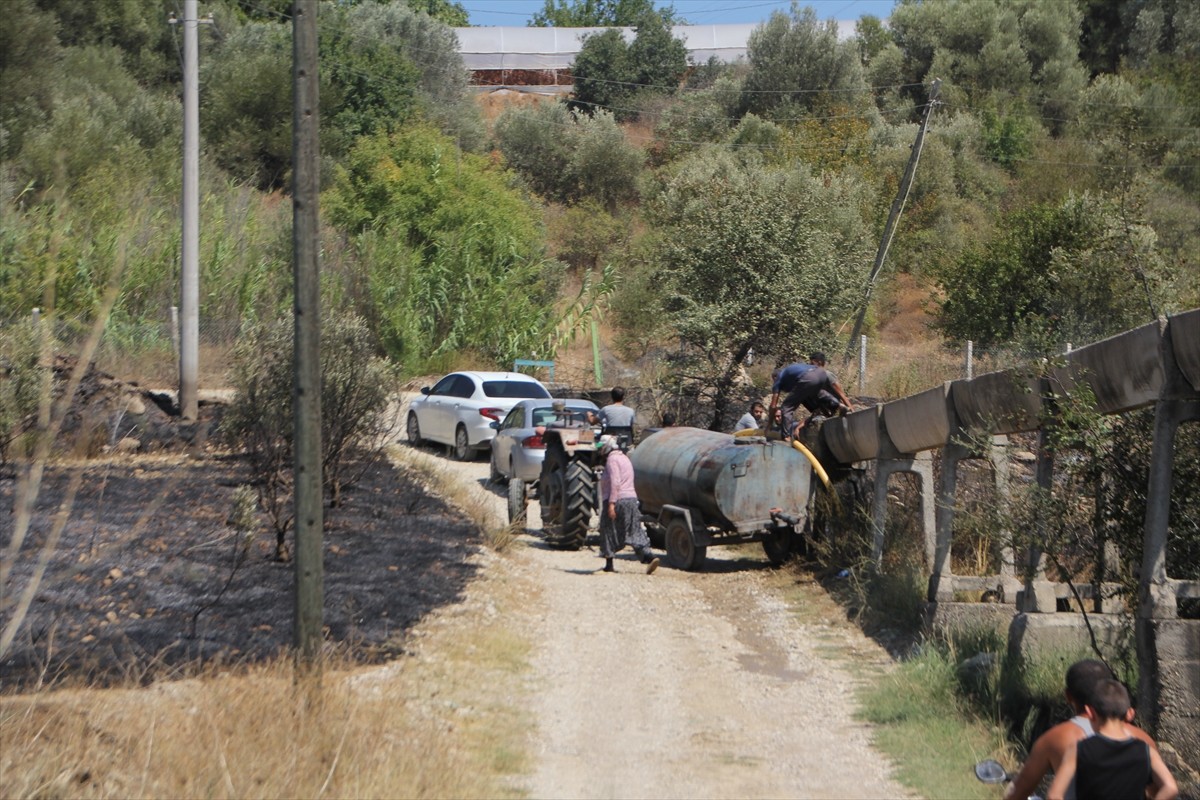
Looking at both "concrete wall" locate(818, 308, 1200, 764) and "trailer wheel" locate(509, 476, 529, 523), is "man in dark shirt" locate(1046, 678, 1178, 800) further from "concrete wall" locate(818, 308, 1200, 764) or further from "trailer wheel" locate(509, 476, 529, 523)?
"trailer wheel" locate(509, 476, 529, 523)

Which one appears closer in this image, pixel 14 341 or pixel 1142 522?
pixel 1142 522

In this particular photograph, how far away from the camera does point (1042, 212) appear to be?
3117 centimetres

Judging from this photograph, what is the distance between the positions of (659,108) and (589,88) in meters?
4.81

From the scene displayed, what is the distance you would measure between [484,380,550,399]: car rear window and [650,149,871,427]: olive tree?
2999 millimetres

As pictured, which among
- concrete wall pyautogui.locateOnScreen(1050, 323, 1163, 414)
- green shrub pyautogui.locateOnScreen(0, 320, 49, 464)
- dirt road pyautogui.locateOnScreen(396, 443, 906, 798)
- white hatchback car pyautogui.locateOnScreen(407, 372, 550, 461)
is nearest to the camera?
dirt road pyautogui.locateOnScreen(396, 443, 906, 798)

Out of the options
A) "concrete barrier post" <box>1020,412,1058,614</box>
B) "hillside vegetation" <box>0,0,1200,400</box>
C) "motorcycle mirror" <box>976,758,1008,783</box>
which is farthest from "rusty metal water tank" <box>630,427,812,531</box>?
"motorcycle mirror" <box>976,758,1008,783</box>

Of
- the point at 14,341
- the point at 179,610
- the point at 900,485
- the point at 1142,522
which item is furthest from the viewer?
the point at 14,341

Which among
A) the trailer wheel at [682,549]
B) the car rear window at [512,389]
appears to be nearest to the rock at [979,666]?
the trailer wheel at [682,549]

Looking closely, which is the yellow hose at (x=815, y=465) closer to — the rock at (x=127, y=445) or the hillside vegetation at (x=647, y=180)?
the hillside vegetation at (x=647, y=180)

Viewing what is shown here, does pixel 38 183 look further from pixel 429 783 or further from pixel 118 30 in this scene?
pixel 429 783

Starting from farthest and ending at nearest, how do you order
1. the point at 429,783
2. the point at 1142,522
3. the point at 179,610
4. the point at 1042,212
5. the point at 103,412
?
1. the point at 1042,212
2. the point at 103,412
3. the point at 179,610
4. the point at 1142,522
5. the point at 429,783

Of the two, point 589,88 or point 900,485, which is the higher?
point 589,88

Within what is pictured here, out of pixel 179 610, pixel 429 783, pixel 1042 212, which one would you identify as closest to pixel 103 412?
pixel 179 610

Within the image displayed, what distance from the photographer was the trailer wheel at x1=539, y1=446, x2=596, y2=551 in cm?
1616
